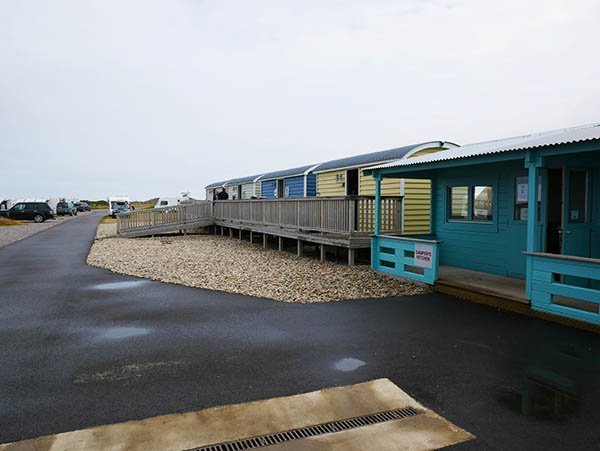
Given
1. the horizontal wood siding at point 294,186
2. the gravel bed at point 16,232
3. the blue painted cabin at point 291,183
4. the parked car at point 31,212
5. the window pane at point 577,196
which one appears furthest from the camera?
the parked car at point 31,212

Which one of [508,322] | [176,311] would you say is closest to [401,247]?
[508,322]

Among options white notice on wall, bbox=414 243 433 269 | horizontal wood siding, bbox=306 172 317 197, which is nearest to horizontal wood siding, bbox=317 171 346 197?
horizontal wood siding, bbox=306 172 317 197

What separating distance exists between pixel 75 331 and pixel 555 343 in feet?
20.5

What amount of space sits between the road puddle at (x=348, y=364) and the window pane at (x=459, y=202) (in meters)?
6.33

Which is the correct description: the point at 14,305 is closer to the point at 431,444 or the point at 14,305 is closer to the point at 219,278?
the point at 219,278

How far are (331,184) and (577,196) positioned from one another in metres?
10.1

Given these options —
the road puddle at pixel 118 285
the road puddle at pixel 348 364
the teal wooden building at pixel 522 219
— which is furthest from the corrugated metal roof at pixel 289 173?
the road puddle at pixel 348 364

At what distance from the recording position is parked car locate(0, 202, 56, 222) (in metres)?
38.1

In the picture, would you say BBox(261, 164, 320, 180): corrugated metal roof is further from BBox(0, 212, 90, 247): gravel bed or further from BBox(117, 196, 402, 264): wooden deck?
BBox(0, 212, 90, 247): gravel bed

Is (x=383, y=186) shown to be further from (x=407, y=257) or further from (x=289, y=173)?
(x=289, y=173)

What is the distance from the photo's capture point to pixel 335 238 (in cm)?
1175

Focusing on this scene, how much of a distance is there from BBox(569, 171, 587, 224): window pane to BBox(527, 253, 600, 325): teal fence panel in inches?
72.7

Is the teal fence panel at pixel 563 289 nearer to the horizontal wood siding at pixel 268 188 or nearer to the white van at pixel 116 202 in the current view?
the horizontal wood siding at pixel 268 188

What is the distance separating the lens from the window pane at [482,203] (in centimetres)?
959
